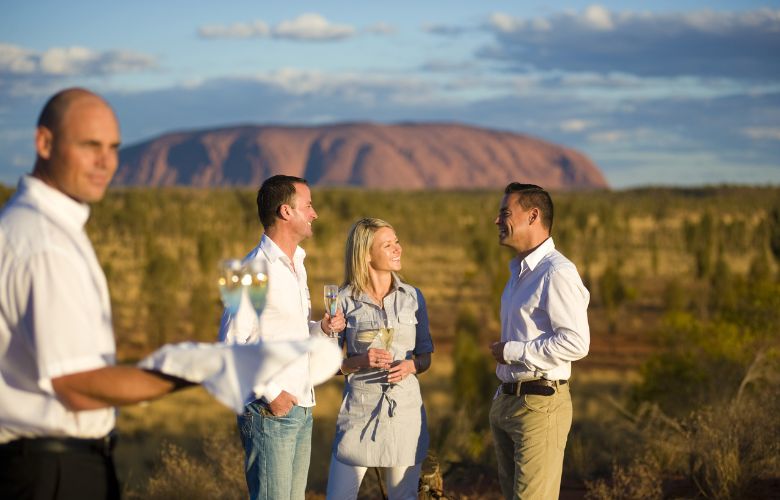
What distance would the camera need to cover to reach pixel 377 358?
4.11 metres

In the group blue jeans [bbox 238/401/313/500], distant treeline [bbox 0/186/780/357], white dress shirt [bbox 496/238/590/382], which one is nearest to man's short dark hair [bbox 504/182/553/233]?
white dress shirt [bbox 496/238/590/382]

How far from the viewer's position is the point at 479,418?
12.7 m

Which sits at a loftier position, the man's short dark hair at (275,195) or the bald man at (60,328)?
the man's short dark hair at (275,195)

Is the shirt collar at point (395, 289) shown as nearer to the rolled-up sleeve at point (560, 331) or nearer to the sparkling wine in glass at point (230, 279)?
the rolled-up sleeve at point (560, 331)

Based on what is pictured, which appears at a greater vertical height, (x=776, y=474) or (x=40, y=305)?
(x=40, y=305)

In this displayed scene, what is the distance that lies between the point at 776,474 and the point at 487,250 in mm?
23550

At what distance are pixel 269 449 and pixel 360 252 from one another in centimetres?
105

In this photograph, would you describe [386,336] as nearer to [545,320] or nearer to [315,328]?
[315,328]

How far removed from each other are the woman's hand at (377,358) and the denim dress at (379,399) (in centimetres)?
13

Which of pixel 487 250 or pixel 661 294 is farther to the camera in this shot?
pixel 487 250

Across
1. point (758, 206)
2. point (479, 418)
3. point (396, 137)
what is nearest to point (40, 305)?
point (479, 418)

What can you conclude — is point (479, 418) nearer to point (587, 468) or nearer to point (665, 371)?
point (665, 371)

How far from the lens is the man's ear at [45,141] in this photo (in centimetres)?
225

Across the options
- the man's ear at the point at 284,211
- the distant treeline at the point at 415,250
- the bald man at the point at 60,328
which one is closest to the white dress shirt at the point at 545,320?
the man's ear at the point at 284,211
